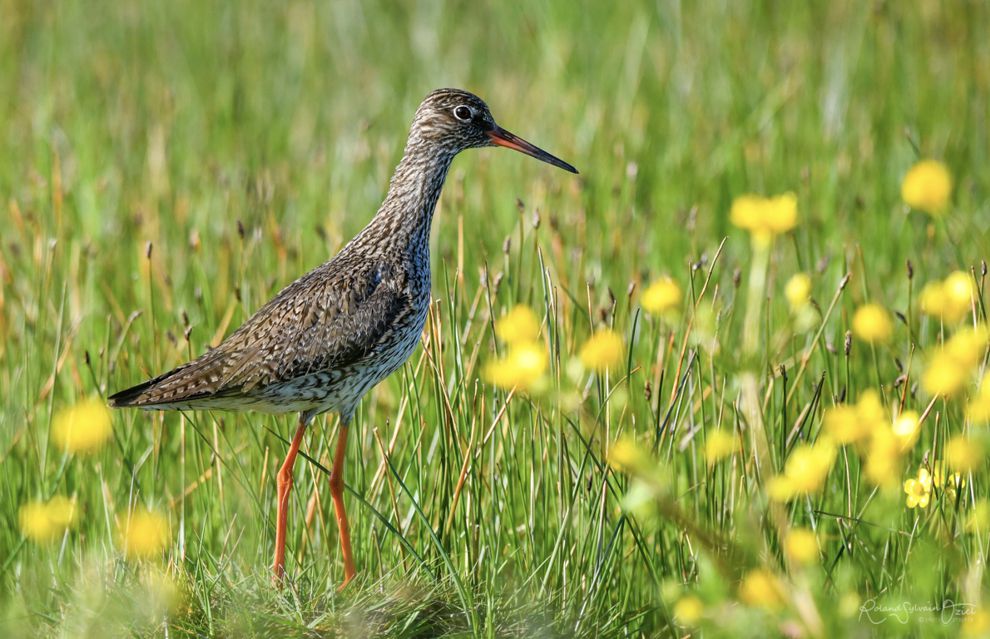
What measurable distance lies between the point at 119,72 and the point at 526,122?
11.8 feet

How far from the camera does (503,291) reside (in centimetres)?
597

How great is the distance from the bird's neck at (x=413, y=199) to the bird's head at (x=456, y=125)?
2.2 inches

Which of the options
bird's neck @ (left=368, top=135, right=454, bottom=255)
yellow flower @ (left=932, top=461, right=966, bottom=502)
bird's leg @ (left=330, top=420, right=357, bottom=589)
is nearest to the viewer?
yellow flower @ (left=932, top=461, right=966, bottom=502)

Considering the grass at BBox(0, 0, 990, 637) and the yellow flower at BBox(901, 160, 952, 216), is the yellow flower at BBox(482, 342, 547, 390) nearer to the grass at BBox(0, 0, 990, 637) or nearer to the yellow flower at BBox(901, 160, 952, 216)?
the grass at BBox(0, 0, 990, 637)

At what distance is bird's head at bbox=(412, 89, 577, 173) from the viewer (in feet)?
19.3

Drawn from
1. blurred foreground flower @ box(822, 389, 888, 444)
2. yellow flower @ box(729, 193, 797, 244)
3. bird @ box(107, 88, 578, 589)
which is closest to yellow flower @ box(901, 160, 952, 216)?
yellow flower @ box(729, 193, 797, 244)

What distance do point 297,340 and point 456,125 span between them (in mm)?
1425

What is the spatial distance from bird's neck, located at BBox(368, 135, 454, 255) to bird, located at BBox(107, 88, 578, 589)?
0.07ft

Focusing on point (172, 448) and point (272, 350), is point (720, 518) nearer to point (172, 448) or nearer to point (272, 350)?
point (272, 350)

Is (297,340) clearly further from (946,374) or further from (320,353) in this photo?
(946,374)

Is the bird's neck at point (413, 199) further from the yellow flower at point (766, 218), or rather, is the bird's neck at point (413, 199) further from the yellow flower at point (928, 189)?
the yellow flower at point (928, 189)

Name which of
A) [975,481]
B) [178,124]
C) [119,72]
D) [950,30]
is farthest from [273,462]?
[950,30]

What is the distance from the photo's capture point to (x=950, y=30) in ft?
32.0

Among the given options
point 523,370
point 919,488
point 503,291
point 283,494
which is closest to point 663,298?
point 523,370
